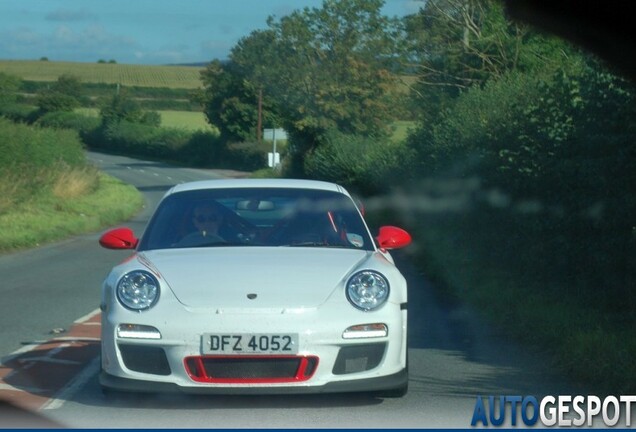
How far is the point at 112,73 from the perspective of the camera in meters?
98.7

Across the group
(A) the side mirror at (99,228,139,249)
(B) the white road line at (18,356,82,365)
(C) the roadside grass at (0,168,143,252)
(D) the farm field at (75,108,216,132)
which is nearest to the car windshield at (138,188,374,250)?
(A) the side mirror at (99,228,139,249)

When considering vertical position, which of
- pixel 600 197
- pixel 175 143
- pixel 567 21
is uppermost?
pixel 567 21

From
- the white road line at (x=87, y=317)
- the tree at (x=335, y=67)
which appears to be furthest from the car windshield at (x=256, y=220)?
the tree at (x=335, y=67)

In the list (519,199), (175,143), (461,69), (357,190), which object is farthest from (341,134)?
(175,143)

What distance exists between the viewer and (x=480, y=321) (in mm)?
10461

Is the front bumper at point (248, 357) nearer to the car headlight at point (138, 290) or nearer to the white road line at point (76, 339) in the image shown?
the car headlight at point (138, 290)

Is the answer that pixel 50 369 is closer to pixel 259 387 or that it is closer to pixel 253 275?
pixel 253 275

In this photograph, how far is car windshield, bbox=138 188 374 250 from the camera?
7301mm

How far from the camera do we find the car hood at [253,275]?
614cm

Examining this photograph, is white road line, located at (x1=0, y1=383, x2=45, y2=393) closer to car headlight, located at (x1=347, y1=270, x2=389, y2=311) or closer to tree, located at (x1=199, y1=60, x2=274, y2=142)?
→ car headlight, located at (x1=347, y1=270, x2=389, y2=311)

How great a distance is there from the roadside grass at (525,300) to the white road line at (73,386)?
3.54 meters

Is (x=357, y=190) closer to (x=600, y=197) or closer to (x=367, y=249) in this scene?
(x=600, y=197)

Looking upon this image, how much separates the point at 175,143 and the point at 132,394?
77.9 metres

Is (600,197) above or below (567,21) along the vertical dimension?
below
